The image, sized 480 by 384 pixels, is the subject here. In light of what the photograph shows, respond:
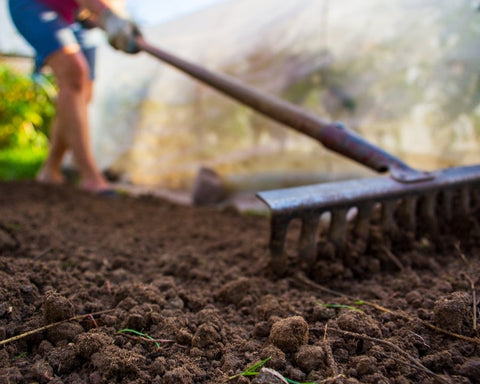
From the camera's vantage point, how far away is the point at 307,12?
2752 mm

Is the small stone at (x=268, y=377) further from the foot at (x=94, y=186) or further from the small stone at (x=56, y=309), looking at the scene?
the foot at (x=94, y=186)

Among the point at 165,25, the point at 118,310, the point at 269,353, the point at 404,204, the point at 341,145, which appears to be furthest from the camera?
the point at 165,25

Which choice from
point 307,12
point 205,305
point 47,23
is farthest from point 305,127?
point 47,23

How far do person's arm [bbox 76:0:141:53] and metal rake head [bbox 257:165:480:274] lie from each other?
134cm

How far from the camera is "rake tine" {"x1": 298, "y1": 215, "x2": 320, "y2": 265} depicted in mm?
1371

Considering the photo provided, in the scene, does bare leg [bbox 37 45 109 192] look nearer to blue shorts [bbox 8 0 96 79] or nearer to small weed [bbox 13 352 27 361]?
blue shorts [bbox 8 0 96 79]

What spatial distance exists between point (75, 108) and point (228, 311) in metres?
2.03

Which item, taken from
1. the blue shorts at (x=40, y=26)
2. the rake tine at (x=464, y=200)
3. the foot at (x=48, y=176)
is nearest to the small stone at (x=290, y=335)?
the rake tine at (x=464, y=200)

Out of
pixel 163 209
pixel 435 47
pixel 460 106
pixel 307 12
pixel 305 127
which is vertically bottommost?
pixel 163 209

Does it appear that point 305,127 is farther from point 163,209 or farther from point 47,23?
point 47,23

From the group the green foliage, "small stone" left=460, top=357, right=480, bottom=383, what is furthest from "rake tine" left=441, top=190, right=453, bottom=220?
the green foliage

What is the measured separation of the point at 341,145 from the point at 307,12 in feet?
4.92

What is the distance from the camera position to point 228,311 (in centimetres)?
115

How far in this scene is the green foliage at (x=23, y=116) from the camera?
4.43 metres
